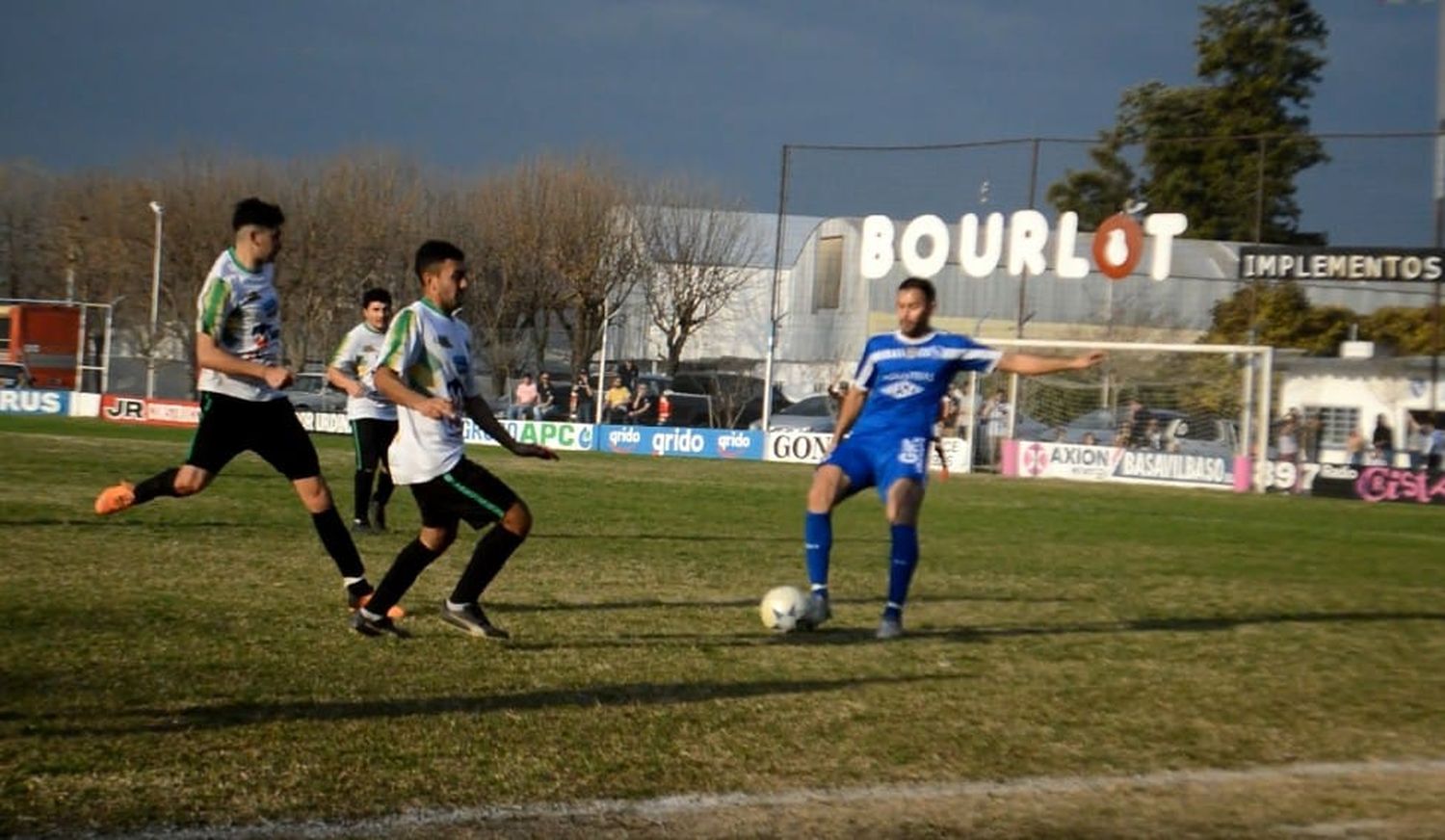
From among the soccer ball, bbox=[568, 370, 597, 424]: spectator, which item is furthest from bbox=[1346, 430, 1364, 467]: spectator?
the soccer ball

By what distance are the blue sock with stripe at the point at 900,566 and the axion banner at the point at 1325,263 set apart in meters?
26.1

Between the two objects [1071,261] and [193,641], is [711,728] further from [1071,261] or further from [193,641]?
[1071,261]

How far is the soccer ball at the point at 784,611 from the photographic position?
27.7ft

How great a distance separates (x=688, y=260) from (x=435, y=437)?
1743 inches

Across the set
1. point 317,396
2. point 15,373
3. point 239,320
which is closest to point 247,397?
point 239,320

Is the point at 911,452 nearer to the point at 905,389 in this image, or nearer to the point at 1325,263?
the point at 905,389

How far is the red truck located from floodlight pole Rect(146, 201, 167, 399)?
207 centimetres

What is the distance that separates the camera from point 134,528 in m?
12.4

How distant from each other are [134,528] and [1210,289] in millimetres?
26489

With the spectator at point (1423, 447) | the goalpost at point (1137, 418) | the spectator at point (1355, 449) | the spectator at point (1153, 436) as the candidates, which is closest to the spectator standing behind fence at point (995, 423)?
the goalpost at point (1137, 418)

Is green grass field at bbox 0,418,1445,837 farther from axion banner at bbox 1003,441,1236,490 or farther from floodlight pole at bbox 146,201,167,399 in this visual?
floodlight pole at bbox 146,201,167,399

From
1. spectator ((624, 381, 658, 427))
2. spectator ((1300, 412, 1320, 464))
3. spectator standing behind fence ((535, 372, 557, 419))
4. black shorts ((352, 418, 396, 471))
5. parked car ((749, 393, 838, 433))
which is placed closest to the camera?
black shorts ((352, 418, 396, 471))

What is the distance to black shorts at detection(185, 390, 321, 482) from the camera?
8.01 meters

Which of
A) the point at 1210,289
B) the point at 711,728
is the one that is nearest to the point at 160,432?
the point at 1210,289
